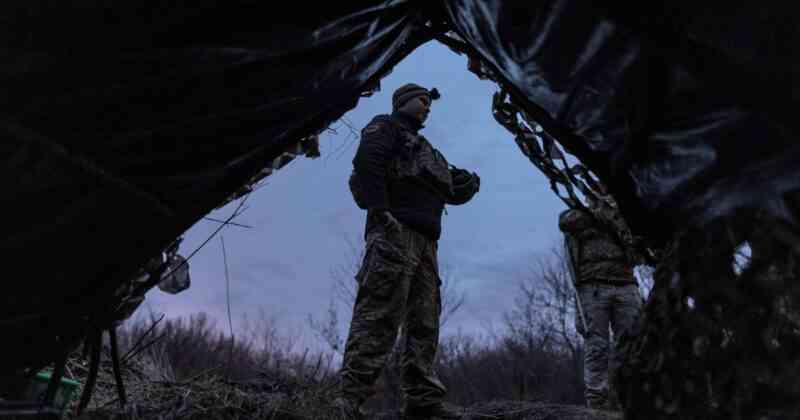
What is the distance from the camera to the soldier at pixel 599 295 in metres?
4.99

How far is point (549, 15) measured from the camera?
4.78 ft

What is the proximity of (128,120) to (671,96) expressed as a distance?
3.97ft

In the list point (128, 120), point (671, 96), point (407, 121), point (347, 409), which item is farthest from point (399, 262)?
point (671, 96)

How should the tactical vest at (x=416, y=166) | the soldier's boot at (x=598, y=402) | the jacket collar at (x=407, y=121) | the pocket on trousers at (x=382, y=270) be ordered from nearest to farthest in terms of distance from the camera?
the pocket on trousers at (x=382, y=270) < the tactical vest at (x=416, y=166) < the jacket collar at (x=407, y=121) < the soldier's boot at (x=598, y=402)

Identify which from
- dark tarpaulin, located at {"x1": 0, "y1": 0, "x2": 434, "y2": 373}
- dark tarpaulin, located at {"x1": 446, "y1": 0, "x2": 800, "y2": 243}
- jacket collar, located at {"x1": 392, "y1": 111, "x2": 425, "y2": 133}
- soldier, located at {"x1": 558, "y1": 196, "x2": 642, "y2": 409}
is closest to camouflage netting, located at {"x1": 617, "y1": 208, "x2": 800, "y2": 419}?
dark tarpaulin, located at {"x1": 446, "y1": 0, "x2": 800, "y2": 243}

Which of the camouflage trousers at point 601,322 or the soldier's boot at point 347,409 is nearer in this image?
the soldier's boot at point 347,409

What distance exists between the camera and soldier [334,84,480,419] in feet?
10.5

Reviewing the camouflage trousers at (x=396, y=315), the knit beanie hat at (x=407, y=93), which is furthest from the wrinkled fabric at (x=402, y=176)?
the knit beanie hat at (x=407, y=93)

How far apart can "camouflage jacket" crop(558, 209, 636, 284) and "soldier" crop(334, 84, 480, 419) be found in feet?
6.40

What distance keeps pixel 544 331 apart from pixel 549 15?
A: 21600 millimetres

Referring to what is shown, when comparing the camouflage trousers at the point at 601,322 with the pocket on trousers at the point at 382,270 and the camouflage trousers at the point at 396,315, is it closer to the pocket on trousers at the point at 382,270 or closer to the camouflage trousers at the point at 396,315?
the camouflage trousers at the point at 396,315

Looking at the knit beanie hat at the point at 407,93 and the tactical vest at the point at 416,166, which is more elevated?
the knit beanie hat at the point at 407,93

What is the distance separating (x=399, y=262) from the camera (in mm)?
3340

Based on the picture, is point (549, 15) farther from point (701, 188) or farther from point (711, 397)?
point (711, 397)
